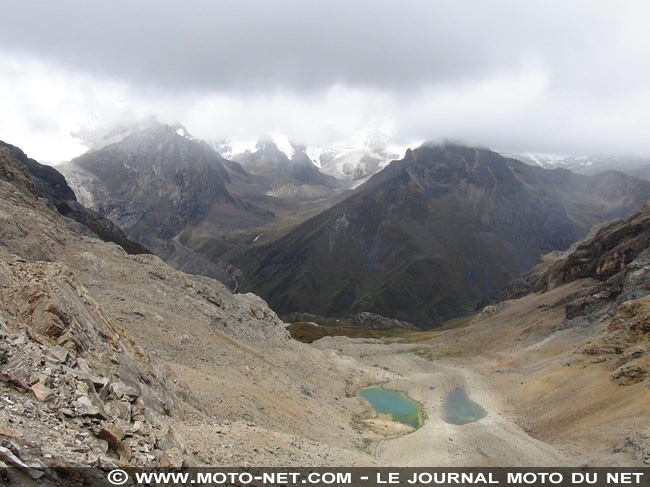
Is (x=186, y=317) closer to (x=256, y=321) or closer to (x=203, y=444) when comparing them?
(x=256, y=321)

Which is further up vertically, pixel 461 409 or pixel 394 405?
pixel 461 409

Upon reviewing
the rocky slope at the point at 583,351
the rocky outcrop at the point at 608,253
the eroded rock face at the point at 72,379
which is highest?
the rocky outcrop at the point at 608,253

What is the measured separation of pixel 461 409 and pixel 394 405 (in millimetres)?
10939

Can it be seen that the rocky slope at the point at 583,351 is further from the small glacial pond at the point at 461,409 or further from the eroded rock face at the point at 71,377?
the eroded rock face at the point at 71,377

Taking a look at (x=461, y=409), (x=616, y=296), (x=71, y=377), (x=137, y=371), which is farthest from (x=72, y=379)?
(x=616, y=296)

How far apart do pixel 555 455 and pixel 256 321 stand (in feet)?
173

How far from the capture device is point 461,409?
275ft

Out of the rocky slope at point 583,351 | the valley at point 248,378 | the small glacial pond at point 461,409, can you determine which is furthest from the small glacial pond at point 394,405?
the rocky slope at point 583,351

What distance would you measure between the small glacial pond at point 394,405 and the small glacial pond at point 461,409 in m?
4.49

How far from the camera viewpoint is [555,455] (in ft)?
182

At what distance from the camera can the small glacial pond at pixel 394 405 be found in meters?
78.9

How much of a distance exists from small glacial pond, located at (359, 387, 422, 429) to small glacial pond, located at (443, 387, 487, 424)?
4.49m

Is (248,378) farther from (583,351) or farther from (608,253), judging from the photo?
(608,253)

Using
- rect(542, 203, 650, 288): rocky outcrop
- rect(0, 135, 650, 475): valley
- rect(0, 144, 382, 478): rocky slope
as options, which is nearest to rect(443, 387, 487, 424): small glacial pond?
rect(0, 135, 650, 475): valley
